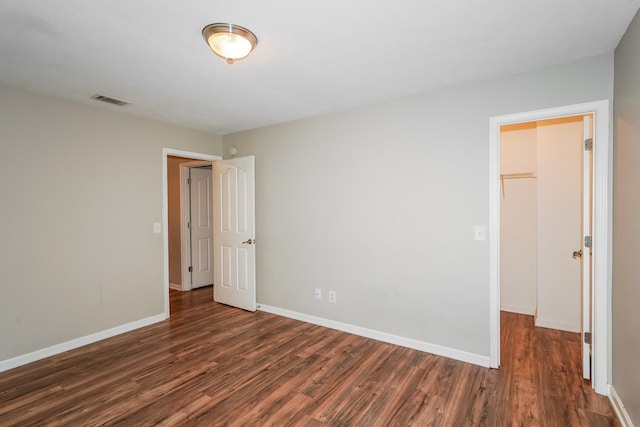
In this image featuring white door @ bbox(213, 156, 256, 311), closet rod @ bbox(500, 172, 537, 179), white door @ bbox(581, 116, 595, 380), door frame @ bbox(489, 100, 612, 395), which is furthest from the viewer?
white door @ bbox(213, 156, 256, 311)

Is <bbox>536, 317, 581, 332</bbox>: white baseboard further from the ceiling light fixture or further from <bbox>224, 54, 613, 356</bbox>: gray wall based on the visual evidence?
the ceiling light fixture

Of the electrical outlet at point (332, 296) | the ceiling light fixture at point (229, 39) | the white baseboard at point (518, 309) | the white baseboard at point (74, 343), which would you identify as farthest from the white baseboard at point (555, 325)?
the white baseboard at point (74, 343)

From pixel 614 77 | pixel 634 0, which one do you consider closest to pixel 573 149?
pixel 614 77

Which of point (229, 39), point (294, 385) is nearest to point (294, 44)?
point (229, 39)

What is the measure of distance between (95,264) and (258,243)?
1787mm

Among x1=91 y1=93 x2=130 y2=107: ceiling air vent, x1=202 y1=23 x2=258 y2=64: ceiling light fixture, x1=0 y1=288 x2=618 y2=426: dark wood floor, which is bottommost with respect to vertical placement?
x1=0 y1=288 x2=618 y2=426: dark wood floor

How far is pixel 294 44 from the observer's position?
209cm

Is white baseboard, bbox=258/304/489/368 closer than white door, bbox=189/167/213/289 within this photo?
Yes

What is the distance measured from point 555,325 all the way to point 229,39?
419cm

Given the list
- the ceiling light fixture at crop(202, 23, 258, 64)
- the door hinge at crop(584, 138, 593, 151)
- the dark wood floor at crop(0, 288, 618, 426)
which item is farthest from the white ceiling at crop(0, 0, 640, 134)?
the dark wood floor at crop(0, 288, 618, 426)

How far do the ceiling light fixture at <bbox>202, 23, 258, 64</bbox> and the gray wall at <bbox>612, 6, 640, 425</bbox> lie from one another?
85.9 inches

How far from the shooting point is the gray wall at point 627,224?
176 centimetres

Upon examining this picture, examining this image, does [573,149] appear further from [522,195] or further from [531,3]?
[531,3]

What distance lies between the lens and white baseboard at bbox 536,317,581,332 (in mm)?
3436
